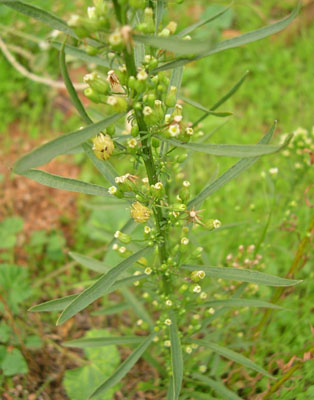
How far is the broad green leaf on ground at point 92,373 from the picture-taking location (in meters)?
2.10

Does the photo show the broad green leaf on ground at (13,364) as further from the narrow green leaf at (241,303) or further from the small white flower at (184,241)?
the small white flower at (184,241)

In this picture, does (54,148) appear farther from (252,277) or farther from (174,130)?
(252,277)

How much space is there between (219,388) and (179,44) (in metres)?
Answer: 1.54

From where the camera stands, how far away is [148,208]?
1.49 meters

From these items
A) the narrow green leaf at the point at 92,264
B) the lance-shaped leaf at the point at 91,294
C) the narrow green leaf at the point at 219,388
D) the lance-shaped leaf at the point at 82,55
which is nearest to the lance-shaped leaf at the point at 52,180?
the lance-shaped leaf at the point at 91,294

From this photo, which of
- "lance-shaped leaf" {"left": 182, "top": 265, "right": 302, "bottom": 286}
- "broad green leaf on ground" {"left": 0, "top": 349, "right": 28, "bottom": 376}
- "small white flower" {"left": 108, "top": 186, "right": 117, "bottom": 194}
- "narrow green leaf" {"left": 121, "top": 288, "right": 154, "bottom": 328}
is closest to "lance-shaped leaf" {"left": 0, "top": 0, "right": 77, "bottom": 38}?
"small white flower" {"left": 108, "top": 186, "right": 117, "bottom": 194}

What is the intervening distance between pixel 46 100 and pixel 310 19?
9.55 feet

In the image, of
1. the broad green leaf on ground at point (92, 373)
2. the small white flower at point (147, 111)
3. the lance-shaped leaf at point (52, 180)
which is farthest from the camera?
the broad green leaf on ground at point (92, 373)

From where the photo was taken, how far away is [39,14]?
1.15 m

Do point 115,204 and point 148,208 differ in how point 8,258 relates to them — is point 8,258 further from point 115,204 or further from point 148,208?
point 148,208

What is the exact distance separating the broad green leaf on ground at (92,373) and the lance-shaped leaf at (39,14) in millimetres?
1550

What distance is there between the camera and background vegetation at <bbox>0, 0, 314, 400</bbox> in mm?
2123

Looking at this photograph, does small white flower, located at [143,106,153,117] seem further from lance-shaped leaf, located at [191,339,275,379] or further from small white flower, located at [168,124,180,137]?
lance-shaped leaf, located at [191,339,275,379]

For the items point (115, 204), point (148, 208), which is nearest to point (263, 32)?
point (148, 208)
